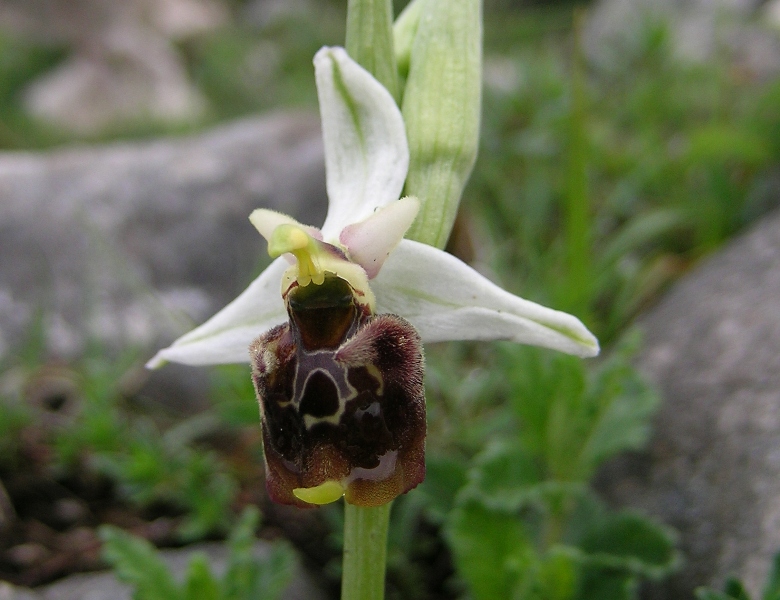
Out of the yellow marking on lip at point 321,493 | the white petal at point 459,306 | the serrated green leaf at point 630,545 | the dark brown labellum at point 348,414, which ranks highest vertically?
the white petal at point 459,306

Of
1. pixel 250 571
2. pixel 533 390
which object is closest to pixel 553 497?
pixel 533 390

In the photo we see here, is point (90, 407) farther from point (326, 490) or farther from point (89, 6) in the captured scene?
point (89, 6)

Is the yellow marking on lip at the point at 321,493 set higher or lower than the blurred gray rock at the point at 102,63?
lower

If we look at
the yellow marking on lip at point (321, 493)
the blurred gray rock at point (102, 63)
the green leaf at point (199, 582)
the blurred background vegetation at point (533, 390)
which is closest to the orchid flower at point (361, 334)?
the yellow marking on lip at point (321, 493)

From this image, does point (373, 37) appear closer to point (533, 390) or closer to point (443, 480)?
point (533, 390)

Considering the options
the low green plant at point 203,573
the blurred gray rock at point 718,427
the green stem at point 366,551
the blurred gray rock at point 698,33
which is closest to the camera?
the green stem at point 366,551

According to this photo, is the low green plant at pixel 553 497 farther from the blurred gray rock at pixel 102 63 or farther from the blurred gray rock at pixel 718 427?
the blurred gray rock at pixel 102 63
